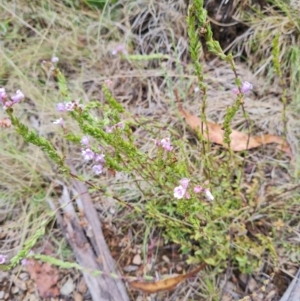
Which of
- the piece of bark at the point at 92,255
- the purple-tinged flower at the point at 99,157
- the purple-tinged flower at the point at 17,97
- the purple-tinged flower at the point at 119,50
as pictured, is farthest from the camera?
the purple-tinged flower at the point at 119,50

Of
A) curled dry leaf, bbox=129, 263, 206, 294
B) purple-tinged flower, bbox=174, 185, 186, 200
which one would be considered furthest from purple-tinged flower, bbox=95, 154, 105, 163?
curled dry leaf, bbox=129, 263, 206, 294

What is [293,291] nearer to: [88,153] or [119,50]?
[88,153]

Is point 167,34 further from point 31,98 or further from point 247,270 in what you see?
point 247,270

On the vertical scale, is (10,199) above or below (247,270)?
below

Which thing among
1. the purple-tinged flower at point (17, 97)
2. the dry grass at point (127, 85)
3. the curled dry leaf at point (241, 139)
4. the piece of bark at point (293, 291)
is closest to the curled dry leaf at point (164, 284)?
the dry grass at point (127, 85)

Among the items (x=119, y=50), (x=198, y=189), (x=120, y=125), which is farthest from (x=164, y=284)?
(x=119, y=50)

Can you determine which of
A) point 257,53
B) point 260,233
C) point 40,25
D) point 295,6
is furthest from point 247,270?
point 40,25

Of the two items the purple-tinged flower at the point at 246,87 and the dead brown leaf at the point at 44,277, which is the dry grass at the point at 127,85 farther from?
the purple-tinged flower at the point at 246,87
